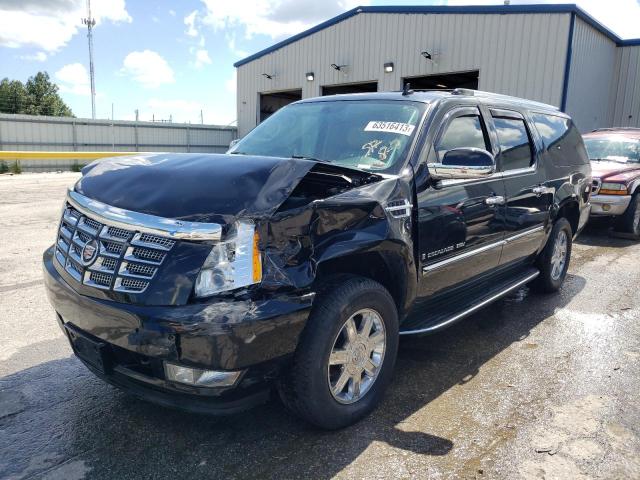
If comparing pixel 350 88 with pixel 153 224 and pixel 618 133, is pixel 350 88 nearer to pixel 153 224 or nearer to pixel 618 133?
pixel 618 133

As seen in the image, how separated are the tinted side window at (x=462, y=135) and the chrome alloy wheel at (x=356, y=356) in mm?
1237

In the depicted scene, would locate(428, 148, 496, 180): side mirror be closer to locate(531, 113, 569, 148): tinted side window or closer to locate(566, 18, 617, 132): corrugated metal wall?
locate(531, 113, 569, 148): tinted side window

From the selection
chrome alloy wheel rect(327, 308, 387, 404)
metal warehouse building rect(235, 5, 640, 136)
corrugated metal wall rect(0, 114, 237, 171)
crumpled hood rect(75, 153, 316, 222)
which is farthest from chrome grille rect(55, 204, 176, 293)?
corrugated metal wall rect(0, 114, 237, 171)

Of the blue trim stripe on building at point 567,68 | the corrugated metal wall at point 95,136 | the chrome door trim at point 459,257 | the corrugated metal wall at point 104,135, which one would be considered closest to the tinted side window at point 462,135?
the chrome door trim at point 459,257

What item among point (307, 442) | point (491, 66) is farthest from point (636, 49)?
point (307, 442)

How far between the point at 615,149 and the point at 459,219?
7517 millimetres

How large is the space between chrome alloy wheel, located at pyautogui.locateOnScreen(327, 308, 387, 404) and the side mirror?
3.25ft

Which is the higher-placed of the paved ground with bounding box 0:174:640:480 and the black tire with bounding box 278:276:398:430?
the black tire with bounding box 278:276:398:430

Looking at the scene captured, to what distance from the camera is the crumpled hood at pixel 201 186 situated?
7.83 ft

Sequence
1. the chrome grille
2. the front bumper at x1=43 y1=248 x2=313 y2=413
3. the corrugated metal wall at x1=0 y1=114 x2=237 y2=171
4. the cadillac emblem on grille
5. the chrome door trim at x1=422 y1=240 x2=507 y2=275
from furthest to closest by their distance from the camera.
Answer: the corrugated metal wall at x1=0 y1=114 x2=237 y2=171 < the chrome door trim at x1=422 y1=240 x2=507 y2=275 < the cadillac emblem on grille < the chrome grille < the front bumper at x1=43 y1=248 x2=313 y2=413

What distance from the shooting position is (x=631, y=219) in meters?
8.57

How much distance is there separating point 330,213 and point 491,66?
15.5m

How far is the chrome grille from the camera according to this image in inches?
91.8

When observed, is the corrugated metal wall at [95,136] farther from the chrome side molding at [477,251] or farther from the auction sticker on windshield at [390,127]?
the chrome side molding at [477,251]
